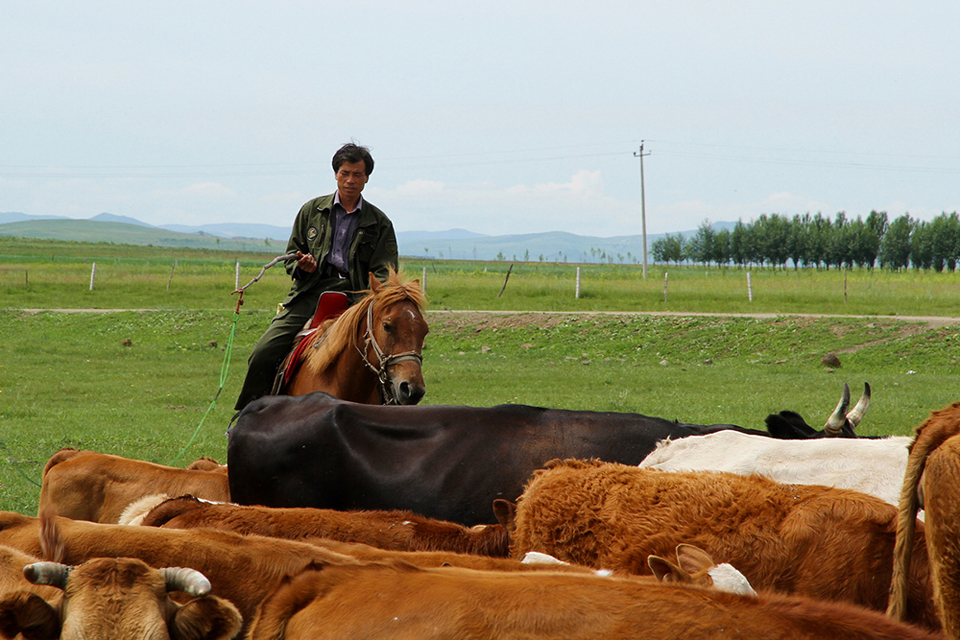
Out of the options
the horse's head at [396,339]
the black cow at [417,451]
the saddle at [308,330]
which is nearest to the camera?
the black cow at [417,451]

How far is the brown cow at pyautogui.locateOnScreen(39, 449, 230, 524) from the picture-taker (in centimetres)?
524

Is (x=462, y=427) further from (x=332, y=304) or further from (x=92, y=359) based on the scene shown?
(x=92, y=359)

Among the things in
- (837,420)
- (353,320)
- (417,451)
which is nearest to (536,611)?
(417,451)

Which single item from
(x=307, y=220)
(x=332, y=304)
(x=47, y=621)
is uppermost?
(x=307, y=220)

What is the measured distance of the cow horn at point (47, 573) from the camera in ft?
8.23

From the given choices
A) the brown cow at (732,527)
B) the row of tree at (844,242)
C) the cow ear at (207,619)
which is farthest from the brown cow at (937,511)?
the row of tree at (844,242)

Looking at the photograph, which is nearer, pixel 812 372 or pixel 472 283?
pixel 812 372

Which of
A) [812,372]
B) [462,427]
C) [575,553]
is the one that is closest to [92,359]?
[812,372]

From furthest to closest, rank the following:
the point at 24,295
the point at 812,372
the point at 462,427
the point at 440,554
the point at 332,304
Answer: the point at 24,295 < the point at 812,372 < the point at 332,304 < the point at 462,427 < the point at 440,554

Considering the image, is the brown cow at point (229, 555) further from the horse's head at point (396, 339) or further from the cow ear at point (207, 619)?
the horse's head at point (396, 339)

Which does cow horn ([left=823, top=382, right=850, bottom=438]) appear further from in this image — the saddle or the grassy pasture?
the grassy pasture

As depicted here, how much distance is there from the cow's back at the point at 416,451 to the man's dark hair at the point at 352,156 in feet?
10.8

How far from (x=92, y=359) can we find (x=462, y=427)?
724 inches

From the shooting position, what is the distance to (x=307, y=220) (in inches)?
315
